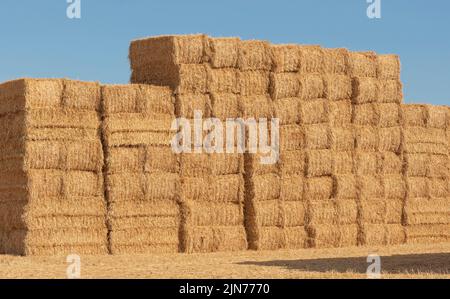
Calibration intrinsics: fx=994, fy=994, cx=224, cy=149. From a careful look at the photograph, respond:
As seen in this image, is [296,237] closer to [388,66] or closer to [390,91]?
[390,91]

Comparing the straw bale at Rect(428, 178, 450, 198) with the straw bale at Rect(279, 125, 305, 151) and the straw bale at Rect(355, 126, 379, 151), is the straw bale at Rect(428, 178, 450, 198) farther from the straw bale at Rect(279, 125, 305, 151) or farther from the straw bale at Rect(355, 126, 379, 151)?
the straw bale at Rect(279, 125, 305, 151)

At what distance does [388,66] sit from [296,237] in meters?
5.75

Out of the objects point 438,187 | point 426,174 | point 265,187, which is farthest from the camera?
point 438,187

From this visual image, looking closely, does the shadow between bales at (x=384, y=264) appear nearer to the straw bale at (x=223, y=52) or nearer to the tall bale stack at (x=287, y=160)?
the tall bale stack at (x=287, y=160)

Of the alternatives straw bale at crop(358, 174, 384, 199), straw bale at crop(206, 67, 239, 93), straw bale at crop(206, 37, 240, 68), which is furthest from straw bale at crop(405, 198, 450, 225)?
straw bale at crop(206, 37, 240, 68)

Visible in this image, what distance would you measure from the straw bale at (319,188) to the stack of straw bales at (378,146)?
1.00 metres

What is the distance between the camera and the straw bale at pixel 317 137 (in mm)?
25469

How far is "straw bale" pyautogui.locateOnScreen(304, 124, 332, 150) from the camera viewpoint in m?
25.5

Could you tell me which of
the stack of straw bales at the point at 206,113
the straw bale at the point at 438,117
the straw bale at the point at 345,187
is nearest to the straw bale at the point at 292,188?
the straw bale at the point at 345,187

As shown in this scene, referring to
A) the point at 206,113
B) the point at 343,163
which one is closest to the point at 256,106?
the point at 206,113

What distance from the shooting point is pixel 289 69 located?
25.4m

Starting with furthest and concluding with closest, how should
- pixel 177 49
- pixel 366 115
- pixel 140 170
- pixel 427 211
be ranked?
pixel 427 211 → pixel 366 115 → pixel 177 49 → pixel 140 170

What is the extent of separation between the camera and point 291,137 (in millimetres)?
25172

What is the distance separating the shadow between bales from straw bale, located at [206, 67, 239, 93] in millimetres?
5265
